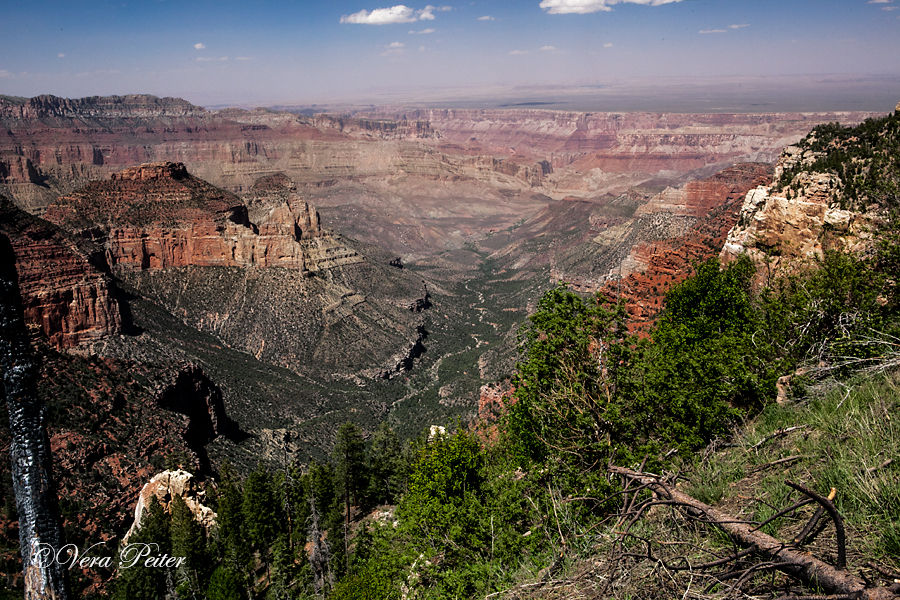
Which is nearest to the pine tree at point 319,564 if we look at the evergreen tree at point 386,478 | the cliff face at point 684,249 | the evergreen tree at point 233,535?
the evergreen tree at point 233,535

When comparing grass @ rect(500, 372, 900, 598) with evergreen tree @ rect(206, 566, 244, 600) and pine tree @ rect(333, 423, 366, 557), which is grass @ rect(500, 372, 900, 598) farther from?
pine tree @ rect(333, 423, 366, 557)

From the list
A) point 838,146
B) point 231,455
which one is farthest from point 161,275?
point 838,146

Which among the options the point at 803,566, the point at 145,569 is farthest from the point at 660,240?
the point at 803,566

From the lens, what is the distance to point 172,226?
7156 centimetres

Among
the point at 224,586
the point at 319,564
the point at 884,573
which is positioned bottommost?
the point at 224,586

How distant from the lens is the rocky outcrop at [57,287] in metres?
42.2

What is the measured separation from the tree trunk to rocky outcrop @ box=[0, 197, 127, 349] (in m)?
46.5

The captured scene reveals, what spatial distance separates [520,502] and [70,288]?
161 feet

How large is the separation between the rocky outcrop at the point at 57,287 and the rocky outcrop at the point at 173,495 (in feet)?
85.0

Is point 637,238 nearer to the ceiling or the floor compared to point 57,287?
nearer to the floor

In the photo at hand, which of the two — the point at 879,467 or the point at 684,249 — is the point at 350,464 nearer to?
the point at 879,467

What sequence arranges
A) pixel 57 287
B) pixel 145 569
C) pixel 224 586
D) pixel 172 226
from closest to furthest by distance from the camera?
pixel 145 569 → pixel 224 586 → pixel 57 287 → pixel 172 226

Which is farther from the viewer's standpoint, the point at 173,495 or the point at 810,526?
the point at 173,495

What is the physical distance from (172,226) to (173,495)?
189 ft
